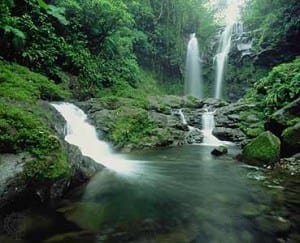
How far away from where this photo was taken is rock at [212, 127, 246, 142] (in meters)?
12.0

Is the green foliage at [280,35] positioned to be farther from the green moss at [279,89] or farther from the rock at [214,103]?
the green moss at [279,89]

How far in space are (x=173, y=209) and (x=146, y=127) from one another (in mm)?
6768

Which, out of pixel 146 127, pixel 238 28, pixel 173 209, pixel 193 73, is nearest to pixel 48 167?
pixel 173 209

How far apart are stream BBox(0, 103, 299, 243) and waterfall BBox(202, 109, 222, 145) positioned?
541cm

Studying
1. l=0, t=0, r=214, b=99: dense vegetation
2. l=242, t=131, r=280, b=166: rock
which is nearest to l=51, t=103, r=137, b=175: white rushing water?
l=0, t=0, r=214, b=99: dense vegetation

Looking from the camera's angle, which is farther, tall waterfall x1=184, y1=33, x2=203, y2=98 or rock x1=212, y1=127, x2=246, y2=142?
tall waterfall x1=184, y1=33, x2=203, y2=98

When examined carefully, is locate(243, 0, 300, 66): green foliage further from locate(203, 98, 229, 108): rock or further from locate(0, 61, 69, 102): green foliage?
locate(0, 61, 69, 102): green foliage

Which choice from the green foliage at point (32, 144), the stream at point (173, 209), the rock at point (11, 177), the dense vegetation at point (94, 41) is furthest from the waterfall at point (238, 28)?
the rock at point (11, 177)

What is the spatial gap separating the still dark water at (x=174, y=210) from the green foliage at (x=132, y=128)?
3266 mm

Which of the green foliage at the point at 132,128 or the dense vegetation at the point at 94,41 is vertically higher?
the dense vegetation at the point at 94,41

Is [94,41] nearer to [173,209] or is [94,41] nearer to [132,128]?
[132,128]

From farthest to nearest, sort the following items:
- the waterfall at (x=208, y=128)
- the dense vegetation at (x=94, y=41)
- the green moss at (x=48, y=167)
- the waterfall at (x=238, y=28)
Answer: the waterfall at (x=238, y=28) < the waterfall at (x=208, y=128) < the dense vegetation at (x=94, y=41) < the green moss at (x=48, y=167)

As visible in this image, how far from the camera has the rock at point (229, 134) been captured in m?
12.0

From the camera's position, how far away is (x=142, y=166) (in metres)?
7.04
